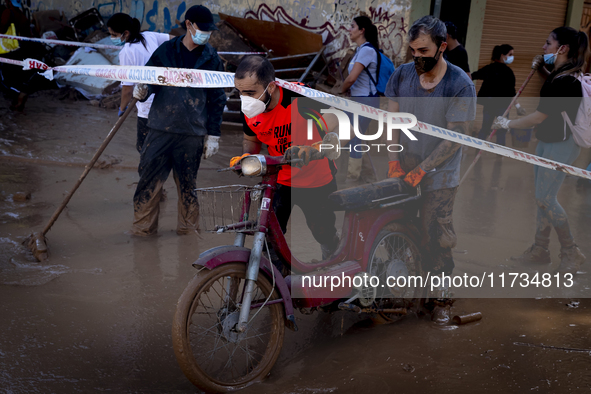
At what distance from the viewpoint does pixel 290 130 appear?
3027 mm

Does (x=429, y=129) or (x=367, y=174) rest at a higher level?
(x=429, y=129)

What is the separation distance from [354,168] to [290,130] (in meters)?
4.44

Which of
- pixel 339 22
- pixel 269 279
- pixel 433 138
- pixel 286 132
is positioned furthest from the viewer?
pixel 339 22

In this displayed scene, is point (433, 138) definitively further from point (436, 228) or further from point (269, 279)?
point (269, 279)

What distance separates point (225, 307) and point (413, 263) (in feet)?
4.89

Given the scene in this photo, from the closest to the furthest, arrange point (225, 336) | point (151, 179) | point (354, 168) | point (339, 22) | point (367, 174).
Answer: point (225, 336) → point (151, 179) → point (354, 168) → point (367, 174) → point (339, 22)

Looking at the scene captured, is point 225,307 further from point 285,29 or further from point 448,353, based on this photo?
point 285,29

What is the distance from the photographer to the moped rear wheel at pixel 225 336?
2.46 meters

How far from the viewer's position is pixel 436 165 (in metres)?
3.19

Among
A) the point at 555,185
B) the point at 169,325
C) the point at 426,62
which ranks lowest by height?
the point at 169,325

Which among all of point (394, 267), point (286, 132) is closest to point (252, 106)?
point (286, 132)

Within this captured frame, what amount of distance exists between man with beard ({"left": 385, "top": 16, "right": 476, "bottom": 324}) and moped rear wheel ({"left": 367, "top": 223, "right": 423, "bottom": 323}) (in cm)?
10

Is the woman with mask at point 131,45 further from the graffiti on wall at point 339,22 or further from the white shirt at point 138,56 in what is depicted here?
the graffiti on wall at point 339,22

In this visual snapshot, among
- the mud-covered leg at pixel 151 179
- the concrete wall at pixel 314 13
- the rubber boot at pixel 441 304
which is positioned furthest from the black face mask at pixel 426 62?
the concrete wall at pixel 314 13
